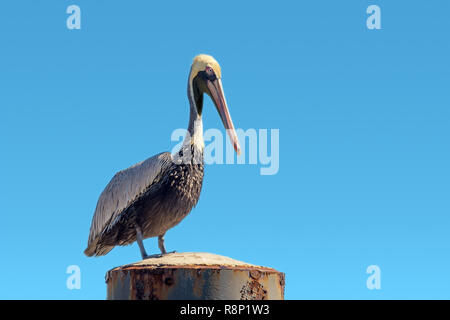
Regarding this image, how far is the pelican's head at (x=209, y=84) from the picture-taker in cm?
930

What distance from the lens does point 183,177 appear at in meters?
8.66

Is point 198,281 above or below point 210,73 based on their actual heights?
below

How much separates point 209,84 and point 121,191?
2015 mm

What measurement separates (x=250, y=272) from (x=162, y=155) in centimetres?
298

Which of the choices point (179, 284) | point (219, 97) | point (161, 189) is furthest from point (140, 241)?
point (219, 97)

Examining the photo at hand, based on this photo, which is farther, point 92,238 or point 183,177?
point 92,238

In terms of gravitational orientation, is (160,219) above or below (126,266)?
above

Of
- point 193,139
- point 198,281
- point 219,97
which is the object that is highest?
point 219,97

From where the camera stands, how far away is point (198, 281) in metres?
6.29

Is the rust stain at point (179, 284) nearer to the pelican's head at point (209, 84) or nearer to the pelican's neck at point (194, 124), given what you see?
the pelican's neck at point (194, 124)

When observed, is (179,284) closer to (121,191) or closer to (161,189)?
(161,189)
